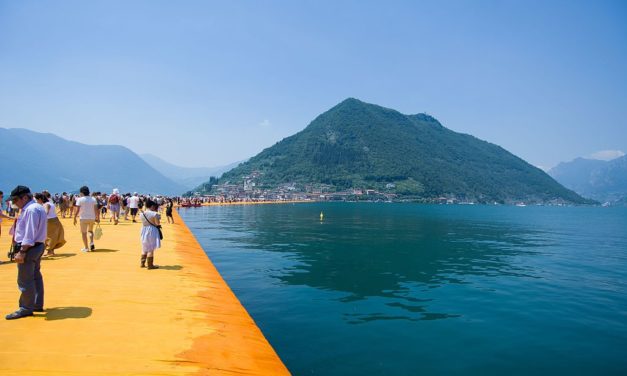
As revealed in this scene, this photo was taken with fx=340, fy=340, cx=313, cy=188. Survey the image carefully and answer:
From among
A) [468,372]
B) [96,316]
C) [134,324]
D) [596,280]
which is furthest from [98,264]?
[596,280]

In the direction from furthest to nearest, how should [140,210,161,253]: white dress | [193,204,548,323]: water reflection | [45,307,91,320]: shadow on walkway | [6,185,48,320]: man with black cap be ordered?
[193,204,548,323]: water reflection < [140,210,161,253]: white dress < [45,307,91,320]: shadow on walkway < [6,185,48,320]: man with black cap

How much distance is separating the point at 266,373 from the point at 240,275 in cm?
1046

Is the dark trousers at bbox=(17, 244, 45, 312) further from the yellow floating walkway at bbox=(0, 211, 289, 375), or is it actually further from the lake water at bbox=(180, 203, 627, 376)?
the lake water at bbox=(180, 203, 627, 376)

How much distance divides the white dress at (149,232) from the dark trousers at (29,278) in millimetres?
3995

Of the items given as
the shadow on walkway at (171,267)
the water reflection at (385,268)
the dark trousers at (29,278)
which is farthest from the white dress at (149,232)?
the water reflection at (385,268)

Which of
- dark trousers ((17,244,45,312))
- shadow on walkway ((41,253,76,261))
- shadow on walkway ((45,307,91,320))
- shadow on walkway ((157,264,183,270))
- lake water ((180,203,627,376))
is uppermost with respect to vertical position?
dark trousers ((17,244,45,312))

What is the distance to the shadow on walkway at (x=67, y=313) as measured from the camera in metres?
6.48

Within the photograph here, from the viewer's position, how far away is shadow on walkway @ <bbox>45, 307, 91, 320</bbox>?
6476 mm

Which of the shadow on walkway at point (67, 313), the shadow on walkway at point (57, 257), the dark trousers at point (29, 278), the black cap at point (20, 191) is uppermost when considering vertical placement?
the black cap at point (20, 191)

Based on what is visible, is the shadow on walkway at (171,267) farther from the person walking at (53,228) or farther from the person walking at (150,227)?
the person walking at (53,228)

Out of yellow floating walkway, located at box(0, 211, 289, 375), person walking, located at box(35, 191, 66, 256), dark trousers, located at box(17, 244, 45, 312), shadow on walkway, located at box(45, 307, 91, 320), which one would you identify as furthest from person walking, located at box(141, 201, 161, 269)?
dark trousers, located at box(17, 244, 45, 312)

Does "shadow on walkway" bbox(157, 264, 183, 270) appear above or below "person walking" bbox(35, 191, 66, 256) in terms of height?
below

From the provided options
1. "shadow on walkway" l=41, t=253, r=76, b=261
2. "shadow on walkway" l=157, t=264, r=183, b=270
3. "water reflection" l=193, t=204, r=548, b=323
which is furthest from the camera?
"shadow on walkway" l=41, t=253, r=76, b=261

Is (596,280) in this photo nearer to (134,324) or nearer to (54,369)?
(134,324)
